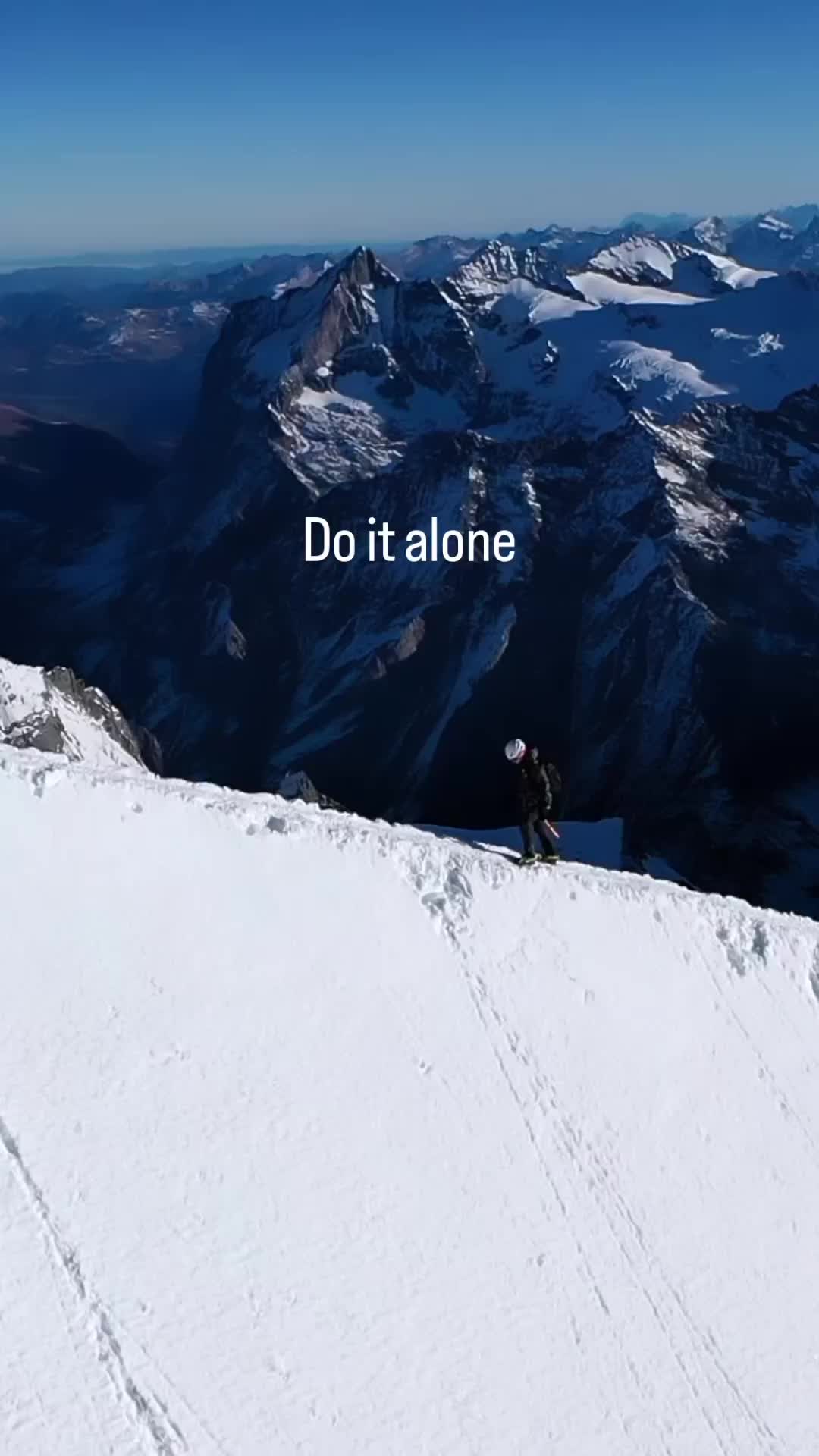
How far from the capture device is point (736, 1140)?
832 inches

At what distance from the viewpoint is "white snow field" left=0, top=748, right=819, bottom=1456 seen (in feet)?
49.5

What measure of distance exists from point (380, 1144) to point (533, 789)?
25.4 ft

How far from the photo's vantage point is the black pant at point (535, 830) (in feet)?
77.2

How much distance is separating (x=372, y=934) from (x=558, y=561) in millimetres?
165924

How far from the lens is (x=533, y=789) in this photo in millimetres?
23578

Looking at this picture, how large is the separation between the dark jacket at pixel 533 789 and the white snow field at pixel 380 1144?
1.21 m

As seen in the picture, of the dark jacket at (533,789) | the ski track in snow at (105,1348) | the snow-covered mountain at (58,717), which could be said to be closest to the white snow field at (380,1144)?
the ski track in snow at (105,1348)

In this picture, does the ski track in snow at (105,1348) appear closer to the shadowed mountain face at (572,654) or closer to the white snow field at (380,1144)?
the white snow field at (380,1144)

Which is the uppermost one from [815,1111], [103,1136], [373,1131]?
[103,1136]

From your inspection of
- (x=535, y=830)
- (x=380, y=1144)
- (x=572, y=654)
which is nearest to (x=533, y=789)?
(x=535, y=830)

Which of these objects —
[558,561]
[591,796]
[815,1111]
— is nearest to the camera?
[815,1111]

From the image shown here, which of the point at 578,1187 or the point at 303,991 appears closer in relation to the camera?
the point at 578,1187

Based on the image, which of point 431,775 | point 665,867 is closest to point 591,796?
point 431,775

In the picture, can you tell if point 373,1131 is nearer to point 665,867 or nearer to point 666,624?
point 665,867
